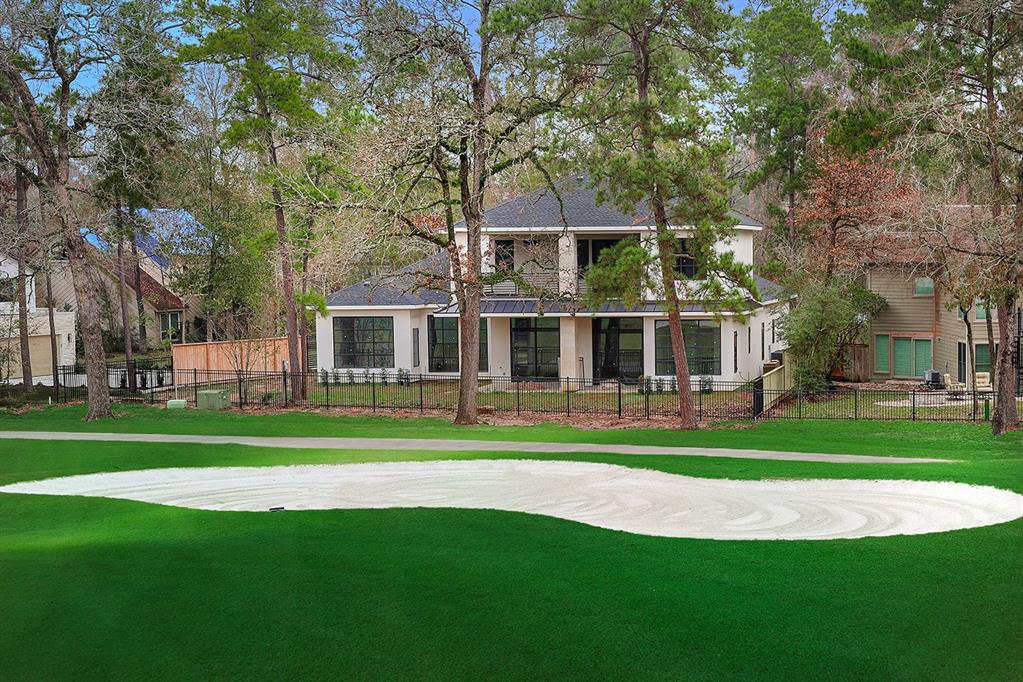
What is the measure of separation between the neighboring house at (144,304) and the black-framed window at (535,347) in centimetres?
1989

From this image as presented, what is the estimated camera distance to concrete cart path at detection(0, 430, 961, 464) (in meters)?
20.8

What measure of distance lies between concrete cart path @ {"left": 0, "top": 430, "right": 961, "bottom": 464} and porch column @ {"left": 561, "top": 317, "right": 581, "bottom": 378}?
15479 millimetres

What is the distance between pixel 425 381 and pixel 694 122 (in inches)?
790

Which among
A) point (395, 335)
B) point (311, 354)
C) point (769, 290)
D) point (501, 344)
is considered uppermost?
point (769, 290)

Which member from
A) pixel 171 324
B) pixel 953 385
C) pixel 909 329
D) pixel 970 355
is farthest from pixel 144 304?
pixel 970 355

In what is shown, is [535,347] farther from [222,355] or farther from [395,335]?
[222,355]

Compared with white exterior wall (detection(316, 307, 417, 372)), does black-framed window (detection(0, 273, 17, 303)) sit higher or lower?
higher

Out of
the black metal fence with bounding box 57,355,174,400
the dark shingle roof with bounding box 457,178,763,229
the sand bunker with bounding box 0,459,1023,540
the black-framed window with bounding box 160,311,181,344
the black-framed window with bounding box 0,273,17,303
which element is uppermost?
the dark shingle roof with bounding box 457,178,763,229

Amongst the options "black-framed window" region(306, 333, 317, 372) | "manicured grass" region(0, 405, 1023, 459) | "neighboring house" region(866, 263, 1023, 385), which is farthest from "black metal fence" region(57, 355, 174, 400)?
"neighboring house" region(866, 263, 1023, 385)

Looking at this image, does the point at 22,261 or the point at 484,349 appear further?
the point at 484,349

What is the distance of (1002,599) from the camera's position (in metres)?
9.55

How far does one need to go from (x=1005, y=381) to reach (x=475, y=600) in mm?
19102

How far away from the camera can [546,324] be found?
40.3 metres

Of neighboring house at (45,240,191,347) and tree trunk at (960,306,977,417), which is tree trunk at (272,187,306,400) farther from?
tree trunk at (960,306,977,417)
